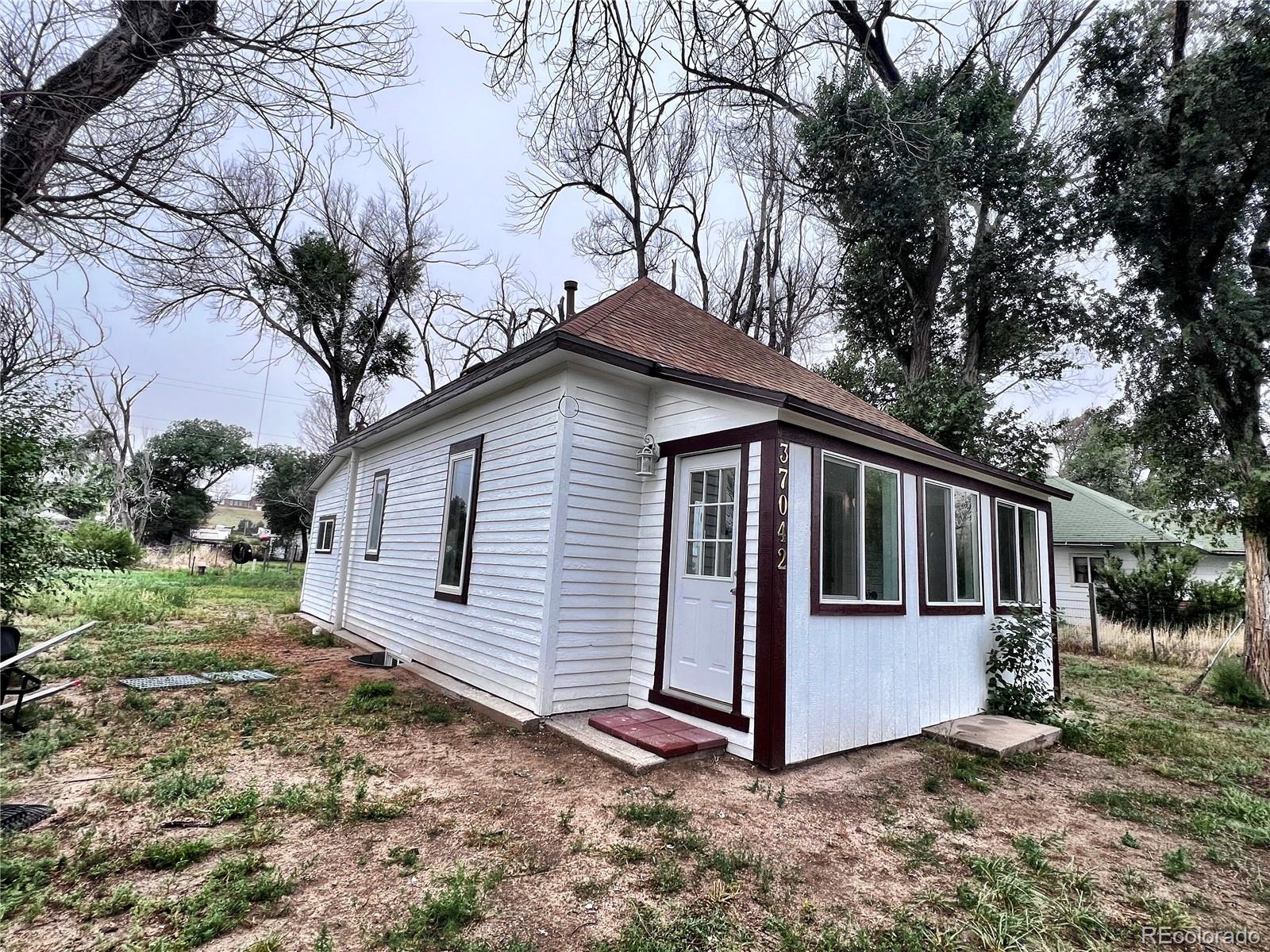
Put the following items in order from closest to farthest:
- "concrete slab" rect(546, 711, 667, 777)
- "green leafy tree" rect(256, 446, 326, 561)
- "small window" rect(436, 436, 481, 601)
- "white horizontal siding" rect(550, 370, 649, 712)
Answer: "concrete slab" rect(546, 711, 667, 777)
"white horizontal siding" rect(550, 370, 649, 712)
"small window" rect(436, 436, 481, 601)
"green leafy tree" rect(256, 446, 326, 561)

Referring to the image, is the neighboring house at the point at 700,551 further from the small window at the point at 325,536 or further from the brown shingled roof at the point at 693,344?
the small window at the point at 325,536

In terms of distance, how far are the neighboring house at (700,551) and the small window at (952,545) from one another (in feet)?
0.10

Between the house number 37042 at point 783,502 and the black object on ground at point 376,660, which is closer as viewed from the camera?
the house number 37042 at point 783,502

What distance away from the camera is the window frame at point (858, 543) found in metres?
4.41

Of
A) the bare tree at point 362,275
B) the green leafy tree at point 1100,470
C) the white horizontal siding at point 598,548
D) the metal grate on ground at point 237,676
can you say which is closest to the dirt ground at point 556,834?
the white horizontal siding at point 598,548

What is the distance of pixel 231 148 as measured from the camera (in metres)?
3.39

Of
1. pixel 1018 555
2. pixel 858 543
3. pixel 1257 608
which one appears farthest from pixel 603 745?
pixel 1257 608

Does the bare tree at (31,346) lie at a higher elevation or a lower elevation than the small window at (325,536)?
higher

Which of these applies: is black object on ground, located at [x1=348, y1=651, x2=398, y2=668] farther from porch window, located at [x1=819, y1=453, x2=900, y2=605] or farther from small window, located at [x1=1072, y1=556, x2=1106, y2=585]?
small window, located at [x1=1072, y1=556, x2=1106, y2=585]

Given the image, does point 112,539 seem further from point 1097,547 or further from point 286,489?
point 1097,547

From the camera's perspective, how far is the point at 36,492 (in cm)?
475

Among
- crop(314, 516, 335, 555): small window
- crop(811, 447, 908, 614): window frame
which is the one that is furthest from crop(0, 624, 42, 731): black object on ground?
crop(314, 516, 335, 555): small window

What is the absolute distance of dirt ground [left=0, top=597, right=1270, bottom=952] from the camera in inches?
89.9

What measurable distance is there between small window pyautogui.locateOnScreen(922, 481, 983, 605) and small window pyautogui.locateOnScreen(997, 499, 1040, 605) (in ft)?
1.98
